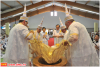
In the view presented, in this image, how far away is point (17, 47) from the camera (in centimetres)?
156

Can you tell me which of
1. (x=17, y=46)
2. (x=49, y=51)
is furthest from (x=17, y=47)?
(x=49, y=51)

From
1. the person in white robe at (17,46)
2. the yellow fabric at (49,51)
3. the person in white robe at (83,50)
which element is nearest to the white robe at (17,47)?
the person in white robe at (17,46)

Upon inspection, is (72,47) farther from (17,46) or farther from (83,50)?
(17,46)

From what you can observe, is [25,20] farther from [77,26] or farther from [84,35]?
[84,35]

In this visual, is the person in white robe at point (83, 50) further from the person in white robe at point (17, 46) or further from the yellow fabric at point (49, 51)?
the person in white robe at point (17, 46)

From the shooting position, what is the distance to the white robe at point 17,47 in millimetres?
1508

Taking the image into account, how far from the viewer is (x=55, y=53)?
4.99 ft

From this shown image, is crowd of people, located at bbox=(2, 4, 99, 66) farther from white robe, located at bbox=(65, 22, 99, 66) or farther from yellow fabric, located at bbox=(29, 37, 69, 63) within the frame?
yellow fabric, located at bbox=(29, 37, 69, 63)

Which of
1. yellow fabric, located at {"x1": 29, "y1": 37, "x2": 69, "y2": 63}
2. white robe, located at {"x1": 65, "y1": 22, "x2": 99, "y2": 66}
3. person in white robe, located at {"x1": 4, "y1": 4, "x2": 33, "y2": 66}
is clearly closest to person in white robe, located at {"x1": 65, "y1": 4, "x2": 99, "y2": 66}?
white robe, located at {"x1": 65, "y1": 22, "x2": 99, "y2": 66}

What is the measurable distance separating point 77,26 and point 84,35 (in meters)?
0.22

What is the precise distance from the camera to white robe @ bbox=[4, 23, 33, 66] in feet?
4.95

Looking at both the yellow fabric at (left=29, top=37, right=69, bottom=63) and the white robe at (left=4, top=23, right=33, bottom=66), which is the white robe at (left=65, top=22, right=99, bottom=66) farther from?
the white robe at (left=4, top=23, right=33, bottom=66)

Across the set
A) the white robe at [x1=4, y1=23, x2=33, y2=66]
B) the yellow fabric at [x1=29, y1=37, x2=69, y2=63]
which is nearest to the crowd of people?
the white robe at [x1=4, y1=23, x2=33, y2=66]

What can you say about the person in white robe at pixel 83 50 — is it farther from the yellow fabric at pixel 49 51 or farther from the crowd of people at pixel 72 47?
the yellow fabric at pixel 49 51
